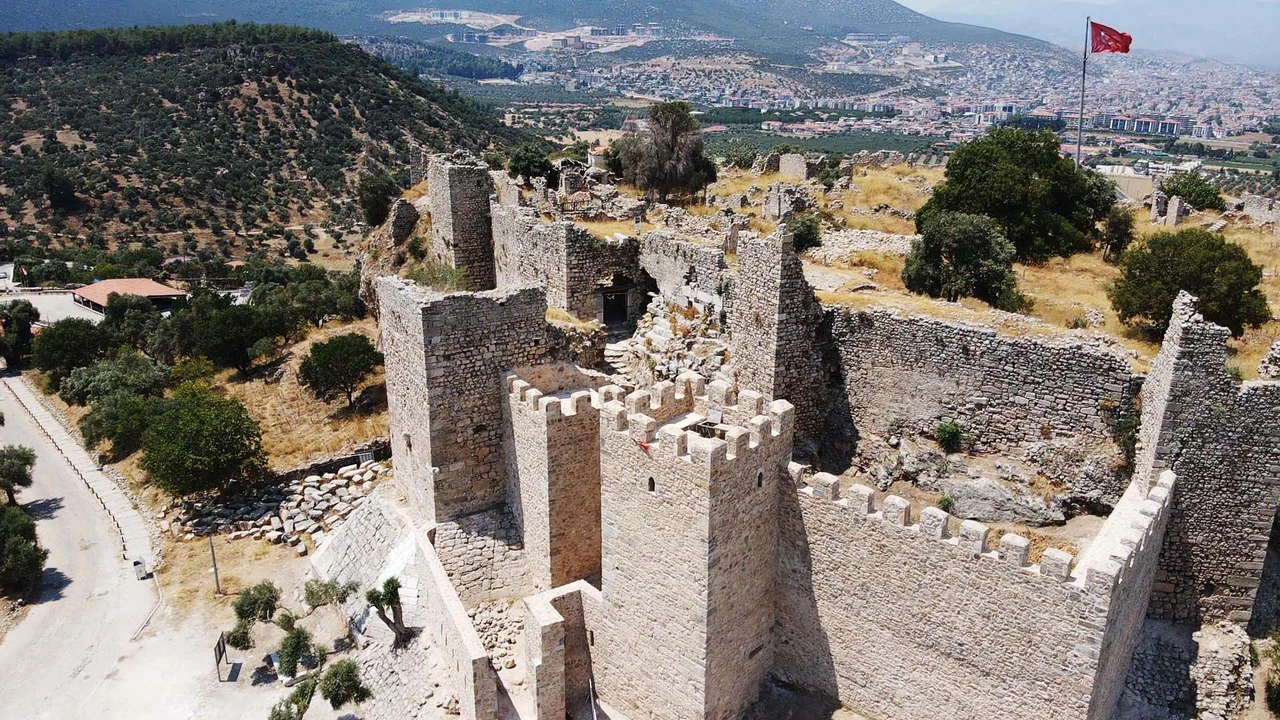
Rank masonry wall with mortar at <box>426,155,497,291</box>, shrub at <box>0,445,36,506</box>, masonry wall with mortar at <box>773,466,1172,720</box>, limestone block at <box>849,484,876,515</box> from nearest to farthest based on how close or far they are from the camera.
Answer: masonry wall with mortar at <box>773,466,1172,720</box>
limestone block at <box>849,484,876,515</box>
masonry wall with mortar at <box>426,155,497,291</box>
shrub at <box>0,445,36,506</box>

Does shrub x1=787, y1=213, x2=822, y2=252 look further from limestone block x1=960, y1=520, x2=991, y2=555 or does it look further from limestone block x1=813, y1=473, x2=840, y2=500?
limestone block x1=960, y1=520, x2=991, y2=555

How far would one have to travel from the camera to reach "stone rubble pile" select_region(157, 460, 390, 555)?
20.8m

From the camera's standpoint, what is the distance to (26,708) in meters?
16.6

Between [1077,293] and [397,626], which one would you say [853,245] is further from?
[397,626]

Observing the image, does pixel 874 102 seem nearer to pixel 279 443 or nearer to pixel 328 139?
pixel 328 139

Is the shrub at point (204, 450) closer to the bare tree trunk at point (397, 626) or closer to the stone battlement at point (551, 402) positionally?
the bare tree trunk at point (397, 626)

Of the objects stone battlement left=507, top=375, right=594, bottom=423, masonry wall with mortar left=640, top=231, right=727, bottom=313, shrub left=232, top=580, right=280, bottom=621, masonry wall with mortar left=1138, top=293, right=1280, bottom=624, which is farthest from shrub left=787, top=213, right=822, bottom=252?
shrub left=232, top=580, right=280, bottom=621

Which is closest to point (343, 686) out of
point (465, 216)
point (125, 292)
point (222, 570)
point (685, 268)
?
point (222, 570)

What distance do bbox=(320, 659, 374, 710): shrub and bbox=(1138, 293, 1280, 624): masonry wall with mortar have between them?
39.9 ft

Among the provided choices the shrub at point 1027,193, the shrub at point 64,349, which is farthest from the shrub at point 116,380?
the shrub at point 1027,193

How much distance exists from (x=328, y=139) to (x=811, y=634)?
250ft

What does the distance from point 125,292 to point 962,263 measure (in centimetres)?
4912

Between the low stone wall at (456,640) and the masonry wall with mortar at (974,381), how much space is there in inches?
287

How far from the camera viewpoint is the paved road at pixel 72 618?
1688cm
